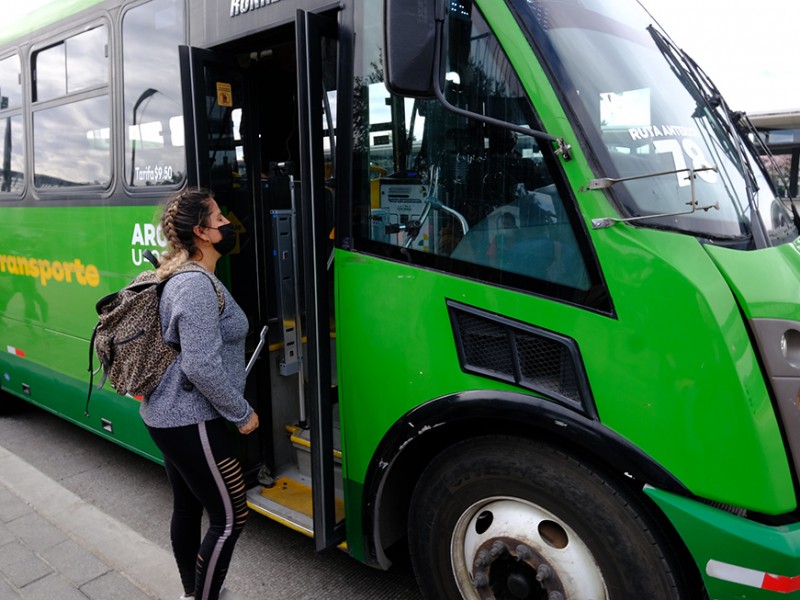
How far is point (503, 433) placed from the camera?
225 centimetres

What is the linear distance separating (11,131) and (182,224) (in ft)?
11.0

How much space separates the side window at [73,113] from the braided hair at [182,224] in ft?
5.60

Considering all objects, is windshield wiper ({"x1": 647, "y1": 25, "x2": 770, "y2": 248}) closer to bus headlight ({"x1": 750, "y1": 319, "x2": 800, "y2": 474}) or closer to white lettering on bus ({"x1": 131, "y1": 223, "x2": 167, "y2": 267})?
bus headlight ({"x1": 750, "y1": 319, "x2": 800, "y2": 474})

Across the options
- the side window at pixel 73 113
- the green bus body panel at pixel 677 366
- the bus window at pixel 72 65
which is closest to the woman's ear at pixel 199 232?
the green bus body panel at pixel 677 366

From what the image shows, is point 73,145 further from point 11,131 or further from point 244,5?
point 244,5

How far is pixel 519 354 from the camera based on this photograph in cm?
213

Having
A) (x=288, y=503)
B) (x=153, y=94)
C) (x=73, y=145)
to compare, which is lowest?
(x=288, y=503)

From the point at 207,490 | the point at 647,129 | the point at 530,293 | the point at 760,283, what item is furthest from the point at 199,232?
the point at 760,283

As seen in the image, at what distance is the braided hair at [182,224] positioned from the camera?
2.40m

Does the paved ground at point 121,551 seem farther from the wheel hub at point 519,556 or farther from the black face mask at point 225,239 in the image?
the black face mask at point 225,239

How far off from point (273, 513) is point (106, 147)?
2.32 metres

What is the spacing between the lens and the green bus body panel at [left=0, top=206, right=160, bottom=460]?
12.5 feet

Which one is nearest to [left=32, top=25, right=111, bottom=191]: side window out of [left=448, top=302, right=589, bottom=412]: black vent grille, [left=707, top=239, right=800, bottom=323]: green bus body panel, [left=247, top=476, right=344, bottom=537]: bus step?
[left=247, top=476, right=344, bottom=537]: bus step

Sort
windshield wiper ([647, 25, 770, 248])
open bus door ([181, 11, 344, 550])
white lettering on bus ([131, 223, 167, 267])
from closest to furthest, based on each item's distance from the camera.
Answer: windshield wiper ([647, 25, 770, 248])
open bus door ([181, 11, 344, 550])
white lettering on bus ([131, 223, 167, 267])
